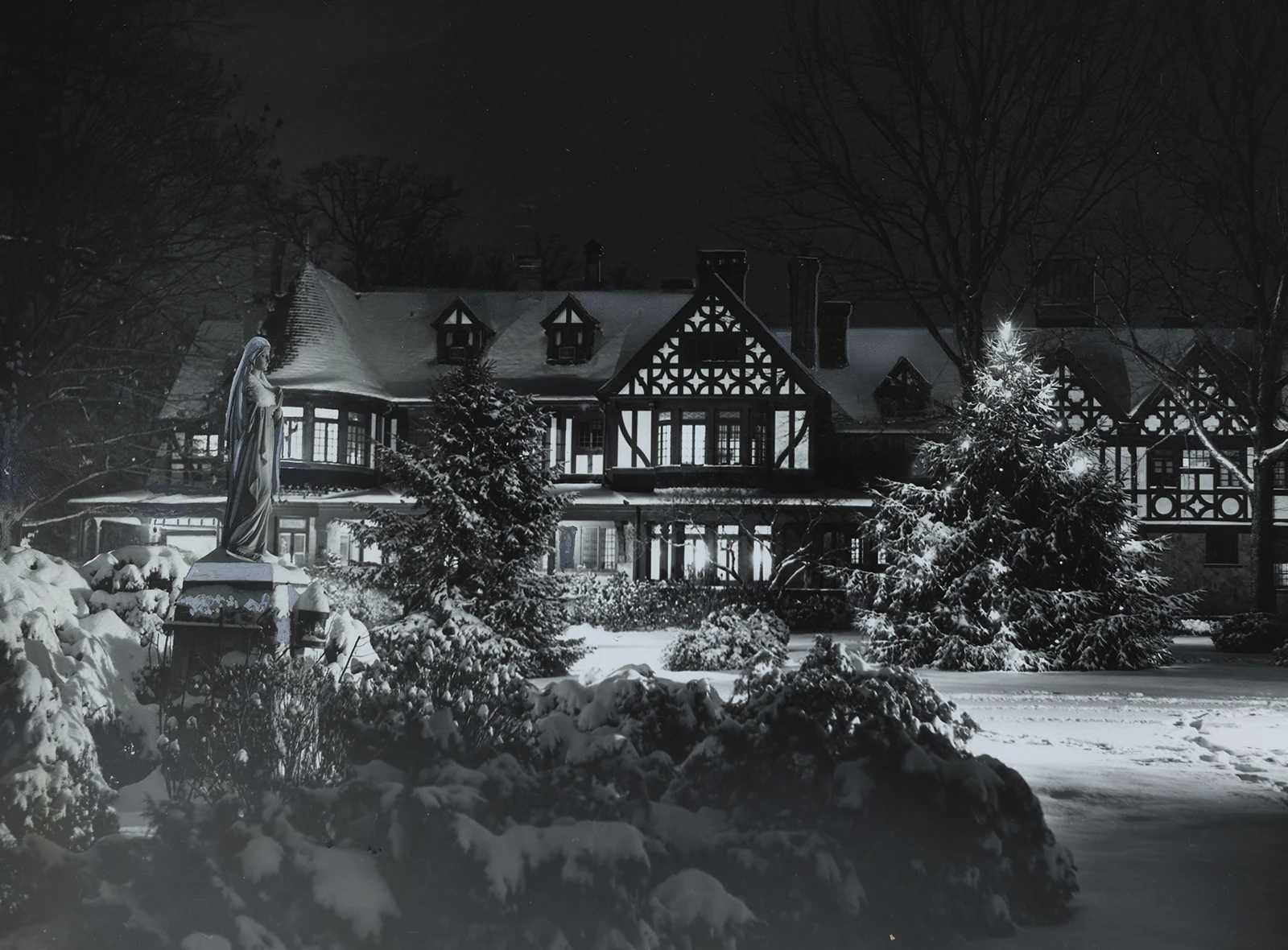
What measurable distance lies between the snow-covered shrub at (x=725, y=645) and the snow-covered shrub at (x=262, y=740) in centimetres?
957

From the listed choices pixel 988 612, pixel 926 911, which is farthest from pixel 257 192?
pixel 926 911

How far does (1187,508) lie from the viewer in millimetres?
33406

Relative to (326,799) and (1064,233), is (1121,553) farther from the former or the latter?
(326,799)

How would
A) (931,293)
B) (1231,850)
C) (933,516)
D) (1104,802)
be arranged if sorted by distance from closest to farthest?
(1231,850), (1104,802), (933,516), (931,293)

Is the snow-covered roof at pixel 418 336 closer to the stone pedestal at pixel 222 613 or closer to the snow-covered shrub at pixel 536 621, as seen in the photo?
the snow-covered shrub at pixel 536 621

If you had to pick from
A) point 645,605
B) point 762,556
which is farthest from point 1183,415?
point 645,605

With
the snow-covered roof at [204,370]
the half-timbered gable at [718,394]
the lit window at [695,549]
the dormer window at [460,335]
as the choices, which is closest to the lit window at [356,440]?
the dormer window at [460,335]

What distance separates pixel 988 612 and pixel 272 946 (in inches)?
537

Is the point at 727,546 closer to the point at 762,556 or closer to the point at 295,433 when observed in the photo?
the point at 762,556

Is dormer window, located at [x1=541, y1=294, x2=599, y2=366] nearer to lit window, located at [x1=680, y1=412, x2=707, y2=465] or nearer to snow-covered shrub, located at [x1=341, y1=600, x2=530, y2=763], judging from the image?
lit window, located at [x1=680, y1=412, x2=707, y2=465]

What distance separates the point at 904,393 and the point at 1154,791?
24771 millimetres

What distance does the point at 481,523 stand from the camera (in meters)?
16.2

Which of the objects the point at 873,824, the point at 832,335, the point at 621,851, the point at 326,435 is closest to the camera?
the point at 621,851

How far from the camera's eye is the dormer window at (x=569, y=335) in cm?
3334
